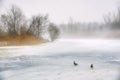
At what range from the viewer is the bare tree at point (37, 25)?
55.9 feet

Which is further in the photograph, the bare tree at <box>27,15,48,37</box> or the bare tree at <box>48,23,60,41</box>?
the bare tree at <box>48,23,60,41</box>

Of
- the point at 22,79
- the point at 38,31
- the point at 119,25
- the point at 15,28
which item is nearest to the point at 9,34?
the point at 15,28

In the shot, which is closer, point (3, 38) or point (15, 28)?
point (3, 38)

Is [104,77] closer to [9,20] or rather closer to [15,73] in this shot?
[15,73]

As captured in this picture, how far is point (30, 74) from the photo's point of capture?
491 cm

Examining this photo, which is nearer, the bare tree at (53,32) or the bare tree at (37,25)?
the bare tree at (37,25)

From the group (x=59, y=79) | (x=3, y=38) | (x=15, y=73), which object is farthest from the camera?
(x=3, y=38)

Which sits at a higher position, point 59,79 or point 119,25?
point 119,25

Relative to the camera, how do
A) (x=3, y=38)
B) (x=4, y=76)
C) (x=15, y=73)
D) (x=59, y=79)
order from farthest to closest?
(x=3, y=38) < (x=15, y=73) < (x=4, y=76) < (x=59, y=79)

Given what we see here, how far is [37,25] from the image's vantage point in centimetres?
1803

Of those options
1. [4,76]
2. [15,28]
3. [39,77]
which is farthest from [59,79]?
[15,28]

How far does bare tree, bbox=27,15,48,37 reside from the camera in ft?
55.9

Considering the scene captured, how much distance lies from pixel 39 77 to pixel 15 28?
14.0 metres

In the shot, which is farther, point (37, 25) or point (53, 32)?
point (53, 32)
